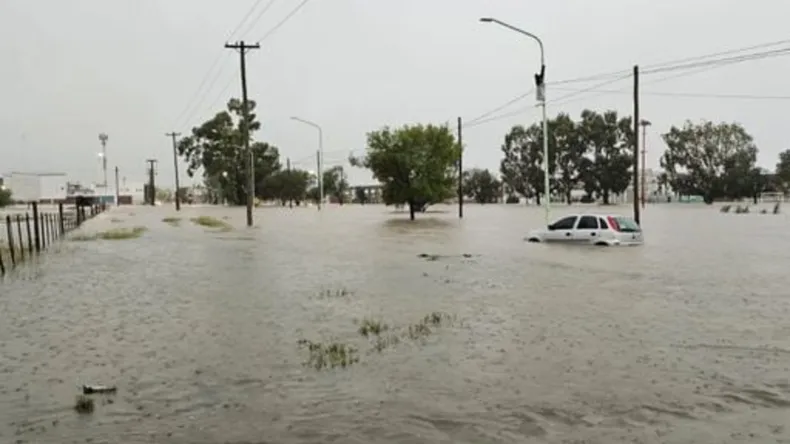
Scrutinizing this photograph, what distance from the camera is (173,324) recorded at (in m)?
13.8

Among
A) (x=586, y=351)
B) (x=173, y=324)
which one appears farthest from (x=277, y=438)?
(x=173, y=324)

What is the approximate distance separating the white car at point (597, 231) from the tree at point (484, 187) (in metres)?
148

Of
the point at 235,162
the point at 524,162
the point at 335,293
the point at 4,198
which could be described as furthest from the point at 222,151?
the point at 335,293

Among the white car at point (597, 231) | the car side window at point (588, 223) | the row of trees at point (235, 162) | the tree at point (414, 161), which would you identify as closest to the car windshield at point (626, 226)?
the white car at point (597, 231)

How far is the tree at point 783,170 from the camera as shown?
14288 centimetres

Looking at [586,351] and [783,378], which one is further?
[586,351]

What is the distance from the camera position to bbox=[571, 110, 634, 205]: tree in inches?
5842

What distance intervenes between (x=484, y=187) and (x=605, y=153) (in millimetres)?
39669

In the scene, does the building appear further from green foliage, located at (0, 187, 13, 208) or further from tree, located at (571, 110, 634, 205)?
tree, located at (571, 110, 634, 205)

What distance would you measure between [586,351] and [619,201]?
493 ft

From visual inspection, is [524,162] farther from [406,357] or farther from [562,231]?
[406,357]

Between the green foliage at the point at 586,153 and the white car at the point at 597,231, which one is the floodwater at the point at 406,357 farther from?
the green foliage at the point at 586,153

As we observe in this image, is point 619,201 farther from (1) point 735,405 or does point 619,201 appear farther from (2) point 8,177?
(1) point 735,405

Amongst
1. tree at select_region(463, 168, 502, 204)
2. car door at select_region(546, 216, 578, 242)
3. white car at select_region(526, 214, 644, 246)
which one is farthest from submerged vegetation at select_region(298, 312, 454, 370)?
tree at select_region(463, 168, 502, 204)
